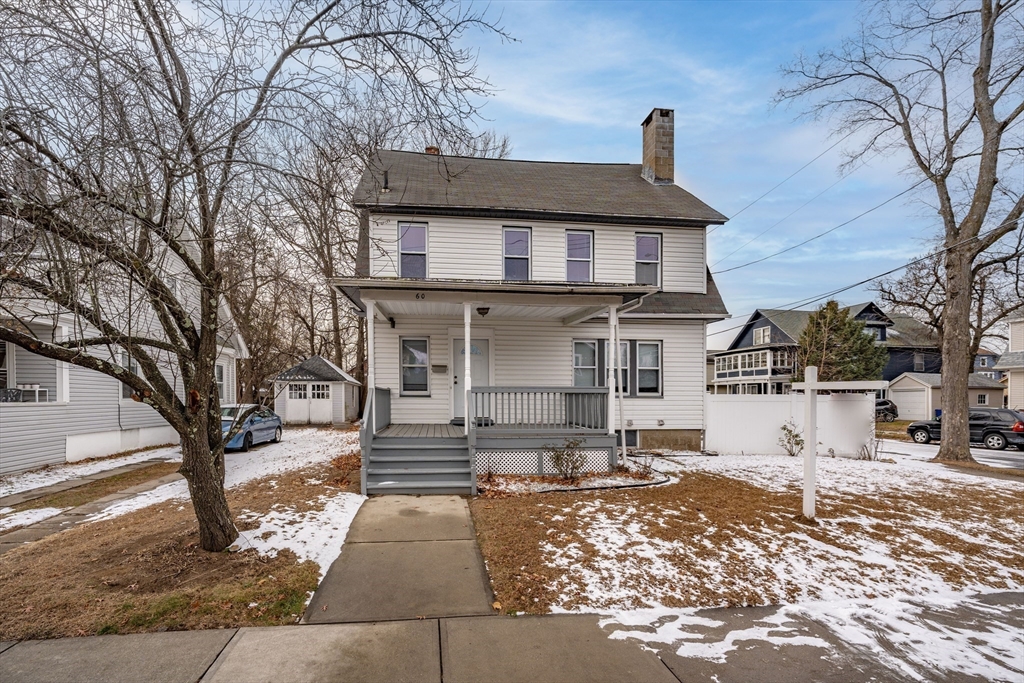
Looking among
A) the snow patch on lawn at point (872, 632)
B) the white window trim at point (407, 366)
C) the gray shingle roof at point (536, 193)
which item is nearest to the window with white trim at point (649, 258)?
the gray shingle roof at point (536, 193)

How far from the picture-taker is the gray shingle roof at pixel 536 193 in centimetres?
1102

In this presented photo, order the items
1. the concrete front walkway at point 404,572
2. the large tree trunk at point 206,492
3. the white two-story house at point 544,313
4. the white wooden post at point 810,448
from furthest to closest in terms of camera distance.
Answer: the white two-story house at point 544,313 → the white wooden post at point 810,448 → the large tree trunk at point 206,492 → the concrete front walkway at point 404,572

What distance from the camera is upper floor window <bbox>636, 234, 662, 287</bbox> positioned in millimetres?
11797

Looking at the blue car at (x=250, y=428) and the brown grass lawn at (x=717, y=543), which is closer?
the brown grass lawn at (x=717, y=543)

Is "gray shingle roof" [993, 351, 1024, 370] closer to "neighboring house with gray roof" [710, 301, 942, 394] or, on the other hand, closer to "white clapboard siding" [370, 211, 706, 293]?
"neighboring house with gray roof" [710, 301, 942, 394]

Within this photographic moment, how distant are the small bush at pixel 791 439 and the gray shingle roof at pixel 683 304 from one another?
3.44m

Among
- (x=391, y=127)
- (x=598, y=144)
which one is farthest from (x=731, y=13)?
(x=391, y=127)

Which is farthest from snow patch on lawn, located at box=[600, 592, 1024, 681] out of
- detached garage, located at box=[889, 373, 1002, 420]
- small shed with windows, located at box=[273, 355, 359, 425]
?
detached garage, located at box=[889, 373, 1002, 420]

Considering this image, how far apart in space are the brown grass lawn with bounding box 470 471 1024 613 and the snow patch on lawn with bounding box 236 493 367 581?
1678 millimetres

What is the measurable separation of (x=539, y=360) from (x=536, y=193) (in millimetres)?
4400

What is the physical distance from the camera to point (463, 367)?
11.0 meters

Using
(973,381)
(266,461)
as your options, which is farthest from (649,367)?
(973,381)

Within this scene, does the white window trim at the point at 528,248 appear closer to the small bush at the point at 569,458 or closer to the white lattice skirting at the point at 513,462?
the small bush at the point at 569,458

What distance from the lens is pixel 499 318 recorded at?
10.9 meters
